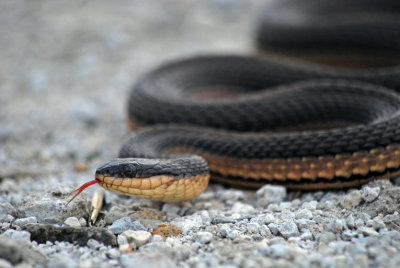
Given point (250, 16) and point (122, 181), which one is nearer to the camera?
point (122, 181)

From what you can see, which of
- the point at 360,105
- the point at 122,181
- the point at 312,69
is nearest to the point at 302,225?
the point at 122,181

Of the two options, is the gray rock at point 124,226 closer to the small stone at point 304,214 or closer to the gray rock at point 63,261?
the gray rock at point 63,261

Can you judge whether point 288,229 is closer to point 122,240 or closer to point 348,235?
point 348,235

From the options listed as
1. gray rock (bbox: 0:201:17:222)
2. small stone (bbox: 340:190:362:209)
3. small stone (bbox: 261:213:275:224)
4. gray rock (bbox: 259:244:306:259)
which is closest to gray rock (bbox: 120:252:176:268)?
gray rock (bbox: 259:244:306:259)

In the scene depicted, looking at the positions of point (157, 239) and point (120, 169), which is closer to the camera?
point (157, 239)

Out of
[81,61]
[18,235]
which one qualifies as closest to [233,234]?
[18,235]

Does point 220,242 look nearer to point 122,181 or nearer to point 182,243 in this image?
point 182,243
